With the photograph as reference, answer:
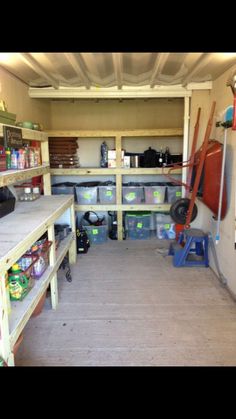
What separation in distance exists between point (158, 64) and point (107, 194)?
2.14 metres

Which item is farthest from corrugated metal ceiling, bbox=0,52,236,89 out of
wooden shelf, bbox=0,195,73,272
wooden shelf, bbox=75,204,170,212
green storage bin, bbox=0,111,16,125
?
wooden shelf, bbox=75,204,170,212

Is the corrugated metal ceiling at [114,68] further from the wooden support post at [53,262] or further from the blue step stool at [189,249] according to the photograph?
the blue step stool at [189,249]

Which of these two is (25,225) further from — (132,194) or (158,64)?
(132,194)

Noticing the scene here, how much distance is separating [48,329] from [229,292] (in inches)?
68.8

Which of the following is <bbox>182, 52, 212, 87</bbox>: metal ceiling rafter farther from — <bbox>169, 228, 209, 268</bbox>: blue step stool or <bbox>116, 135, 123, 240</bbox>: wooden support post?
<bbox>169, 228, 209, 268</bbox>: blue step stool

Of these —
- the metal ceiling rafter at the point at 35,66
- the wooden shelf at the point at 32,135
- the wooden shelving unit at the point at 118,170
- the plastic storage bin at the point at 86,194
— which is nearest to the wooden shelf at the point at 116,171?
the wooden shelving unit at the point at 118,170

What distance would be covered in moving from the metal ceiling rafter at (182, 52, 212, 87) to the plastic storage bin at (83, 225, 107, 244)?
234 cm

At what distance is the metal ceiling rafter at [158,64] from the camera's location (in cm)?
252

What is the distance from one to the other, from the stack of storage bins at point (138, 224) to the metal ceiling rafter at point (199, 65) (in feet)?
6.63


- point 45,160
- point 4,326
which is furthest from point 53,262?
point 45,160

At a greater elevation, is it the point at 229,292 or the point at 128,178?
the point at 128,178
